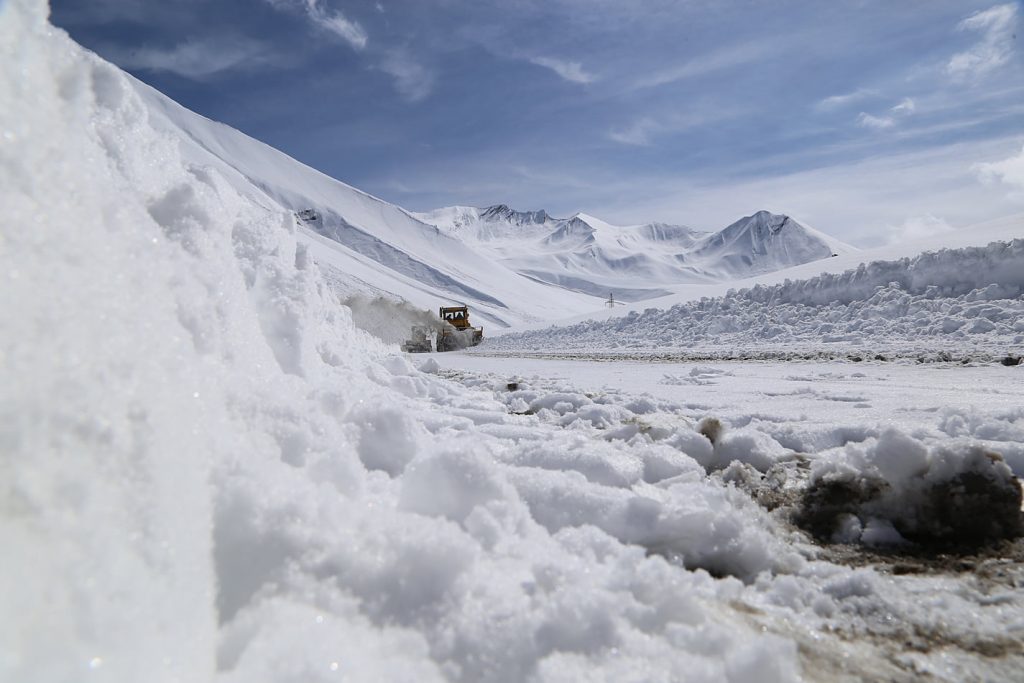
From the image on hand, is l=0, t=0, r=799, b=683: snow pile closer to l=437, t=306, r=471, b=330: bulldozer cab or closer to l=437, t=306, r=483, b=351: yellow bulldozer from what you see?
l=437, t=306, r=483, b=351: yellow bulldozer

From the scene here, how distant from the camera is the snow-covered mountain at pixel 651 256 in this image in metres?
129

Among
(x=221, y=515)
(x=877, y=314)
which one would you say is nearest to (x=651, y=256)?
(x=877, y=314)

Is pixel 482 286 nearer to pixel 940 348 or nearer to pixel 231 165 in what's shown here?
pixel 231 165

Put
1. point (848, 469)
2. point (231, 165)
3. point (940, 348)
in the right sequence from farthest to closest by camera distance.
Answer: point (231, 165), point (940, 348), point (848, 469)

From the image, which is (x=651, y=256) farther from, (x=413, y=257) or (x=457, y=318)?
(x=457, y=318)

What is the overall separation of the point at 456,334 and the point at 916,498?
21.4m

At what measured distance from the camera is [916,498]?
6.08 feet

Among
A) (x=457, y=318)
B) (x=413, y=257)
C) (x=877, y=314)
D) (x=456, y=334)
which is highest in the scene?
(x=413, y=257)

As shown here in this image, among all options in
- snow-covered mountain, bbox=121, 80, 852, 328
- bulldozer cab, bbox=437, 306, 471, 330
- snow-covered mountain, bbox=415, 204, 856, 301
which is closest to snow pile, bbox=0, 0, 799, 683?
snow-covered mountain, bbox=121, 80, 852, 328

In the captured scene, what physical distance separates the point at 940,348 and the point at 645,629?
729cm

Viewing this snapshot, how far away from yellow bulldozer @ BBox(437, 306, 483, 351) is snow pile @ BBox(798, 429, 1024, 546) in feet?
67.6

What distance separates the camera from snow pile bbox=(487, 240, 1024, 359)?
299 inches

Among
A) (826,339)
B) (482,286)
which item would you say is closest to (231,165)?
(482,286)

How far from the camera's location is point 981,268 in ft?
29.9
